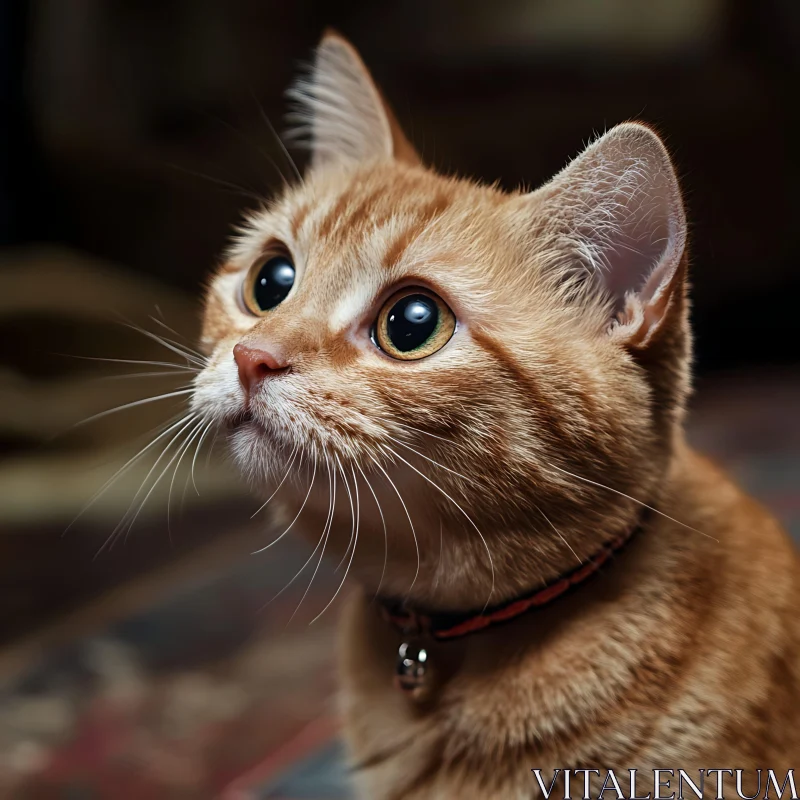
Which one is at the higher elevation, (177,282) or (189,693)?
(177,282)

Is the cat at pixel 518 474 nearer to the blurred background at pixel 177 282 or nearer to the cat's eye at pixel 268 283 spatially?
the cat's eye at pixel 268 283

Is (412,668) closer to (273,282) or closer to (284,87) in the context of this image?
(273,282)

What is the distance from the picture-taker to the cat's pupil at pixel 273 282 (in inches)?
31.3

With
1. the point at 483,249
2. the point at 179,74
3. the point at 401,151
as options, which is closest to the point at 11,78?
the point at 179,74

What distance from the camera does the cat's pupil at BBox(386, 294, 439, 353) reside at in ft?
2.29

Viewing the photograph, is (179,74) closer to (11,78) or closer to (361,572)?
(11,78)

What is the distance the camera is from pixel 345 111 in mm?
916

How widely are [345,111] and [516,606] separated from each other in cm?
54

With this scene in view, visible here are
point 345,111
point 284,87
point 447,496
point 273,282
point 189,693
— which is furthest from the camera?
point 284,87

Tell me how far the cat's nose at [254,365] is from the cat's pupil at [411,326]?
3.7 inches

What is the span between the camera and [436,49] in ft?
5.15

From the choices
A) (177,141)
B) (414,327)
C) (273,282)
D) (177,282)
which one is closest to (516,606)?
(414,327)

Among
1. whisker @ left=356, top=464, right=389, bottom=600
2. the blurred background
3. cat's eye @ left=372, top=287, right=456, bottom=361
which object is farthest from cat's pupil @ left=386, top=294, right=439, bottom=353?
the blurred background

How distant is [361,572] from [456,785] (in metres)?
0.20
